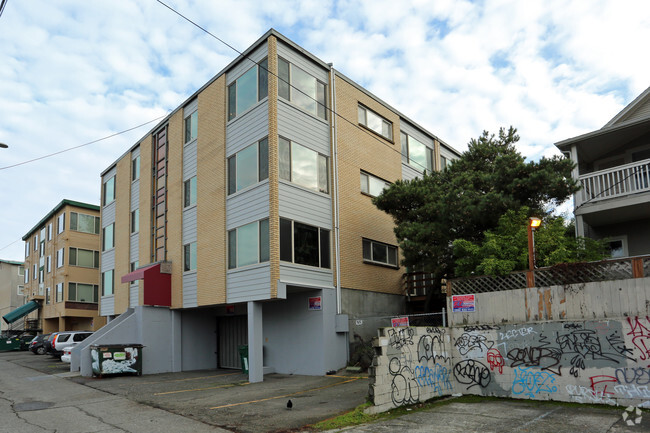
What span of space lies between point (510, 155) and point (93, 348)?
646 inches

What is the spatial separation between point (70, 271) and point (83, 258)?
5.04ft

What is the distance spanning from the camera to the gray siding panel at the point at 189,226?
21375 mm

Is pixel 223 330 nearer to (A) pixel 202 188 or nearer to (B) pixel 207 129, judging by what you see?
(A) pixel 202 188

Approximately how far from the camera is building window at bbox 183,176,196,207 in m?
21.8

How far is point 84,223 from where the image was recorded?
41.1m

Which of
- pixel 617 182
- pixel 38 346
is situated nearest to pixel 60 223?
pixel 38 346

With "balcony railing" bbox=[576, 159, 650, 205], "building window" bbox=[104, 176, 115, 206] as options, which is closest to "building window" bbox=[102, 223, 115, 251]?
→ "building window" bbox=[104, 176, 115, 206]

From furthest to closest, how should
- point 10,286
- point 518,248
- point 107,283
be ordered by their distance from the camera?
point 10,286 → point 107,283 → point 518,248

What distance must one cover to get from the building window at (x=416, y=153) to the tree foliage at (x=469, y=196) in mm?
6254

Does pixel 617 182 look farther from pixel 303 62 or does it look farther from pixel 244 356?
pixel 244 356

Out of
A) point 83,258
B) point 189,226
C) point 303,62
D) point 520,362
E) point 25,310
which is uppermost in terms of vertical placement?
point 303,62

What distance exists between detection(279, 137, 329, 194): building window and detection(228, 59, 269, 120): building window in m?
2.10

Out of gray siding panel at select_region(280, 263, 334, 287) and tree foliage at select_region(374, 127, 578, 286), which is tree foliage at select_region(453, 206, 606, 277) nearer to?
tree foliage at select_region(374, 127, 578, 286)

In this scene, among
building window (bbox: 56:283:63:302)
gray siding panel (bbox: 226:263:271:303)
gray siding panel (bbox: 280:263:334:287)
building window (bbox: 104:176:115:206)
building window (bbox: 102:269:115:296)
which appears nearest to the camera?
gray siding panel (bbox: 226:263:271:303)
